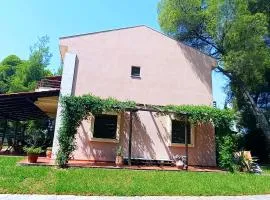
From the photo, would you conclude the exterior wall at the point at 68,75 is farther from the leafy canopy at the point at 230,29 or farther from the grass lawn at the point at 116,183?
the leafy canopy at the point at 230,29

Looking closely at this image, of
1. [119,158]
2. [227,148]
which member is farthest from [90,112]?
[227,148]

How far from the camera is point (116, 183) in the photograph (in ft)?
32.7

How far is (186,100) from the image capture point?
17375 millimetres

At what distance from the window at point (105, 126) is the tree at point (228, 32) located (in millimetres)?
8749

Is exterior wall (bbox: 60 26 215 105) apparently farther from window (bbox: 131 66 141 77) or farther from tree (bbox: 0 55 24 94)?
tree (bbox: 0 55 24 94)

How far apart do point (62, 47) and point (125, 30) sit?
376cm

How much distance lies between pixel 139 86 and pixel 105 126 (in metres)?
2.98

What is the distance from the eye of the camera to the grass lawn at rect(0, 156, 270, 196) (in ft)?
29.2

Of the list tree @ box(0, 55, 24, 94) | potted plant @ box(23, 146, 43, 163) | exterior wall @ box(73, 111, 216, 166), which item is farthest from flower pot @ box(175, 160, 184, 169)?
tree @ box(0, 55, 24, 94)

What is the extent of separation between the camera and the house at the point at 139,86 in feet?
52.0

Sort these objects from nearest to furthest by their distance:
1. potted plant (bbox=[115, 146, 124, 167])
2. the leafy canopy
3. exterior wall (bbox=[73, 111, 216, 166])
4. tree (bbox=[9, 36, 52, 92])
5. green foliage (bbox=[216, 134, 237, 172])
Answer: potted plant (bbox=[115, 146, 124, 167]) → green foliage (bbox=[216, 134, 237, 172]) → exterior wall (bbox=[73, 111, 216, 166]) → the leafy canopy → tree (bbox=[9, 36, 52, 92])

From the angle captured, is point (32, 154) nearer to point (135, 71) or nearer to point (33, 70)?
point (135, 71)

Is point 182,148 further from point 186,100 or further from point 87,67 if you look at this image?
point 87,67

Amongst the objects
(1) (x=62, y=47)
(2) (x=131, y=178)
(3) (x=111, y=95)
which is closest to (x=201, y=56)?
(3) (x=111, y=95)
